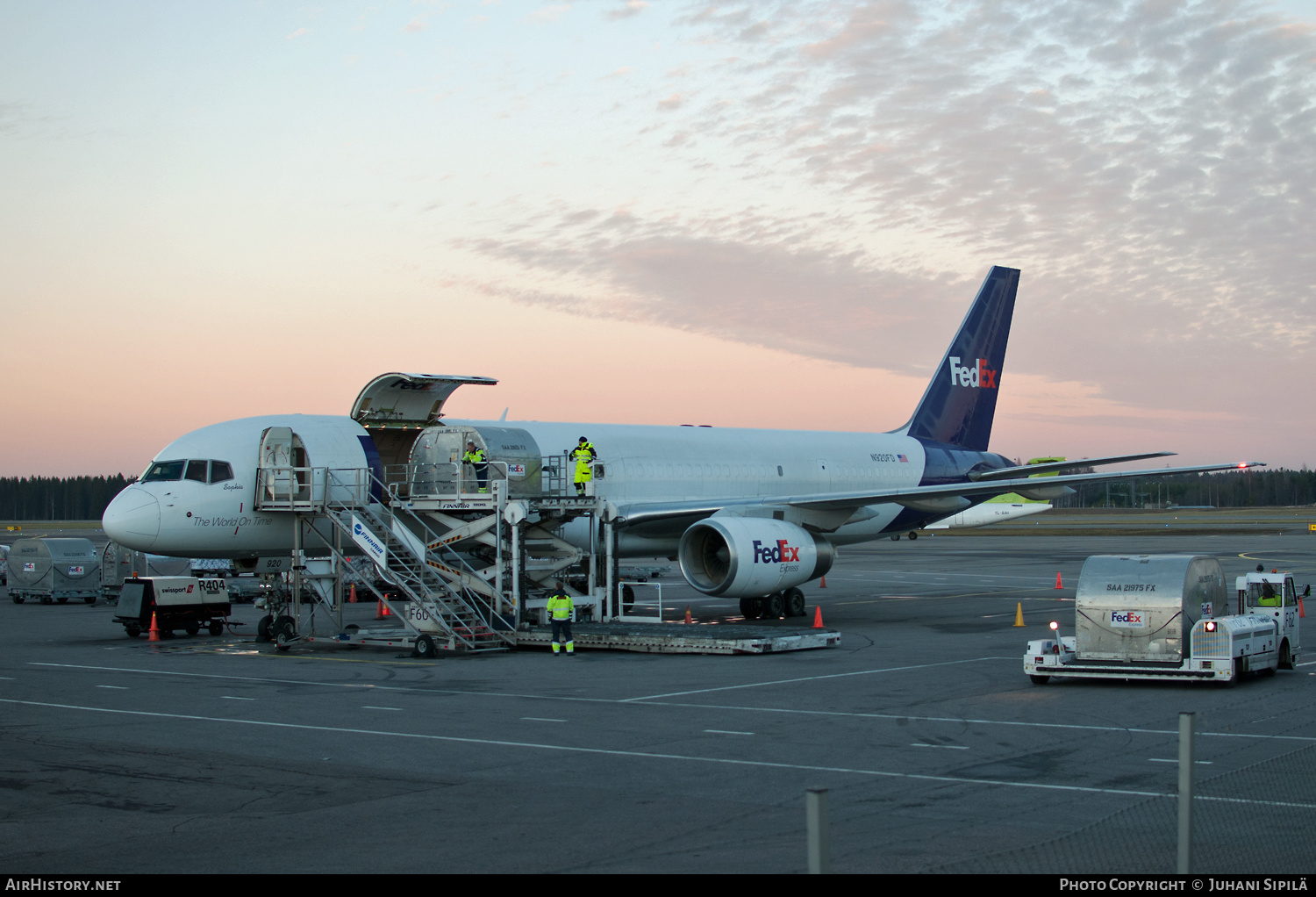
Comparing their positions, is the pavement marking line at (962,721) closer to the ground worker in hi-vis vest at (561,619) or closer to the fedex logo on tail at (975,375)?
the ground worker in hi-vis vest at (561,619)

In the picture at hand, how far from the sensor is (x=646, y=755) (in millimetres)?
12516

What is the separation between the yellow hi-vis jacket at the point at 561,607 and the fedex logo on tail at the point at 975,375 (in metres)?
19.1

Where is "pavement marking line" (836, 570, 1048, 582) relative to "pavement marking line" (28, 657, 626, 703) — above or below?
above

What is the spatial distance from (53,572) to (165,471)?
18.9 metres

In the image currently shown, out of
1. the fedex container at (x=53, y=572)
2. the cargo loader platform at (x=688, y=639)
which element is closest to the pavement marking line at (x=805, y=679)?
the cargo loader platform at (x=688, y=639)

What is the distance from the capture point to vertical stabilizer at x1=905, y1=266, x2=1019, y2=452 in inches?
1478

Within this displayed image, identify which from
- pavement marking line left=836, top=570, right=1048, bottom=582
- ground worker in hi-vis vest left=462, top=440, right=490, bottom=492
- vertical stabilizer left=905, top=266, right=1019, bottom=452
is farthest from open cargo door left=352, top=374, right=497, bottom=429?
pavement marking line left=836, top=570, right=1048, bottom=582

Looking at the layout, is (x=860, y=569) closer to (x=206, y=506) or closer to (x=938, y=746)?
(x=206, y=506)

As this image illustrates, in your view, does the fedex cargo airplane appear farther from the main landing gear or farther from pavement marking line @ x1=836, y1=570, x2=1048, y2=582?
pavement marking line @ x1=836, y1=570, x2=1048, y2=582

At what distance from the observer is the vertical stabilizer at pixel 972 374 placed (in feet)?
123

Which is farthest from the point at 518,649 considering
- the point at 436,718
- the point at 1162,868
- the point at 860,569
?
the point at 860,569

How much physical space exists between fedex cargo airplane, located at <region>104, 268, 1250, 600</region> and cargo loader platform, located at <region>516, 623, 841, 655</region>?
2417 mm

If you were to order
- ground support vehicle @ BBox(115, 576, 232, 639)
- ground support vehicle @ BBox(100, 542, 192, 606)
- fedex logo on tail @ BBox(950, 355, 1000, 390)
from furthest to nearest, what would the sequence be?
ground support vehicle @ BBox(100, 542, 192, 606) → fedex logo on tail @ BBox(950, 355, 1000, 390) → ground support vehicle @ BBox(115, 576, 232, 639)

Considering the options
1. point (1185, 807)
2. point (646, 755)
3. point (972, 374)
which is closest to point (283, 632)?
point (646, 755)
